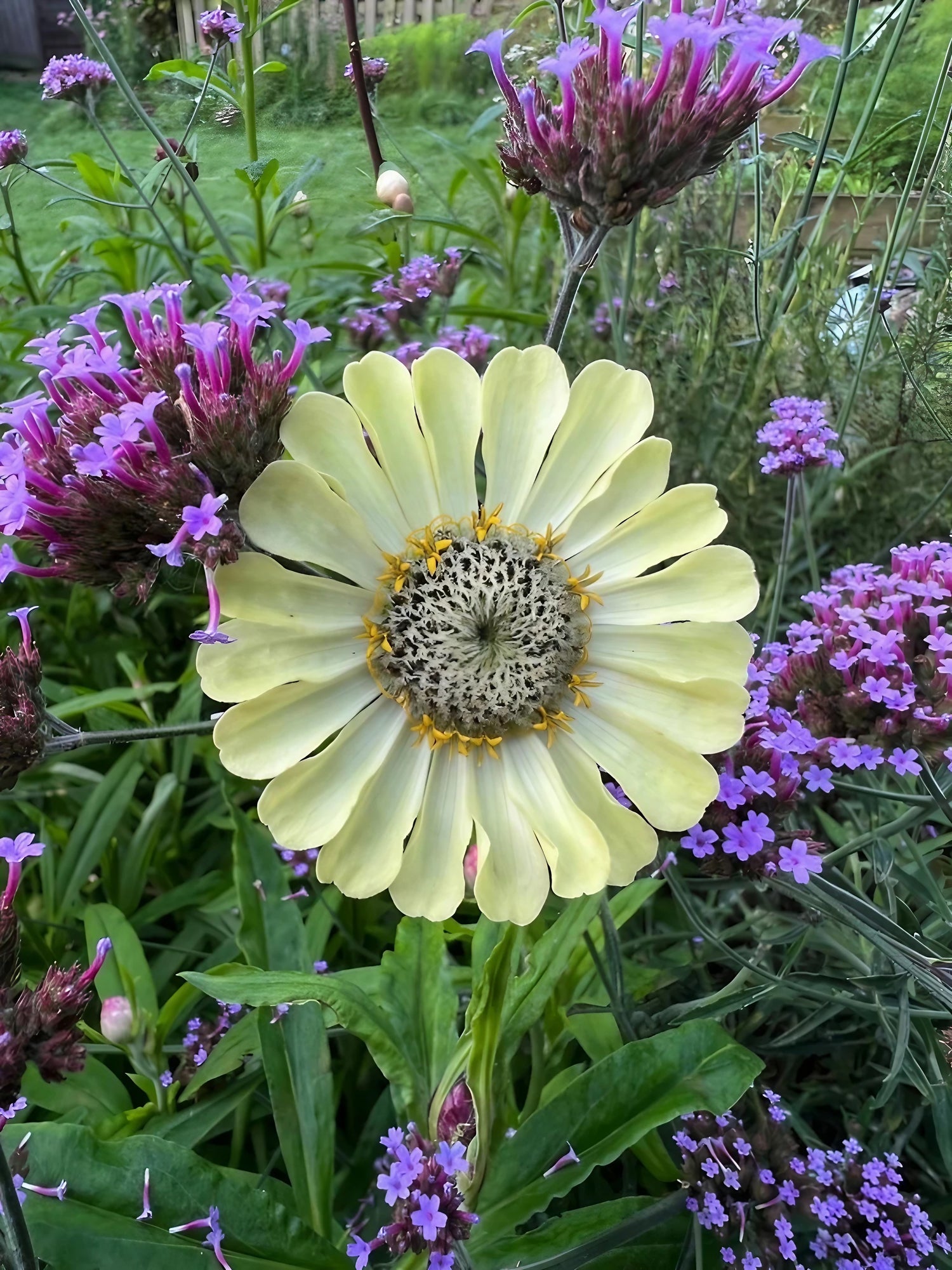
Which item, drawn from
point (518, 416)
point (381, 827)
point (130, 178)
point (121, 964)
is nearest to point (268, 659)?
point (381, 827)

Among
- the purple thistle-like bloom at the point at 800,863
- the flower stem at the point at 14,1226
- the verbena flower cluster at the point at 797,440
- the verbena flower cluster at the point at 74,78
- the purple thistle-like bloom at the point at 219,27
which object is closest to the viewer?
the flower stem at the point at 14,1226

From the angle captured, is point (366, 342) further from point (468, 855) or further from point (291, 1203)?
point (291, 1203)

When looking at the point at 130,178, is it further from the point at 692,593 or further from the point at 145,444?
the point at 692,593

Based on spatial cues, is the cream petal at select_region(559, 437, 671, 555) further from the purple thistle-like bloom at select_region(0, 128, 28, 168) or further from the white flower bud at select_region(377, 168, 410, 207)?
the purple thistle-like bloom at select_region(0, 128, 28, 168)

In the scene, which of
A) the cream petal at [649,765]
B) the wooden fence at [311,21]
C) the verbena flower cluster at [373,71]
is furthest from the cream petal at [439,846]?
the wooden fence at [311,21]

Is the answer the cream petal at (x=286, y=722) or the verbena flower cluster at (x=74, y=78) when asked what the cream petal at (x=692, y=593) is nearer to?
the cream petal at (x=286, y=722)

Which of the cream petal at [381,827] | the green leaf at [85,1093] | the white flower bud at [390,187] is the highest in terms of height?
the white flower bud at [390,187]

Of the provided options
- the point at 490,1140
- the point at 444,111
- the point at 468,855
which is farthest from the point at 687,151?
the point at 444,111
